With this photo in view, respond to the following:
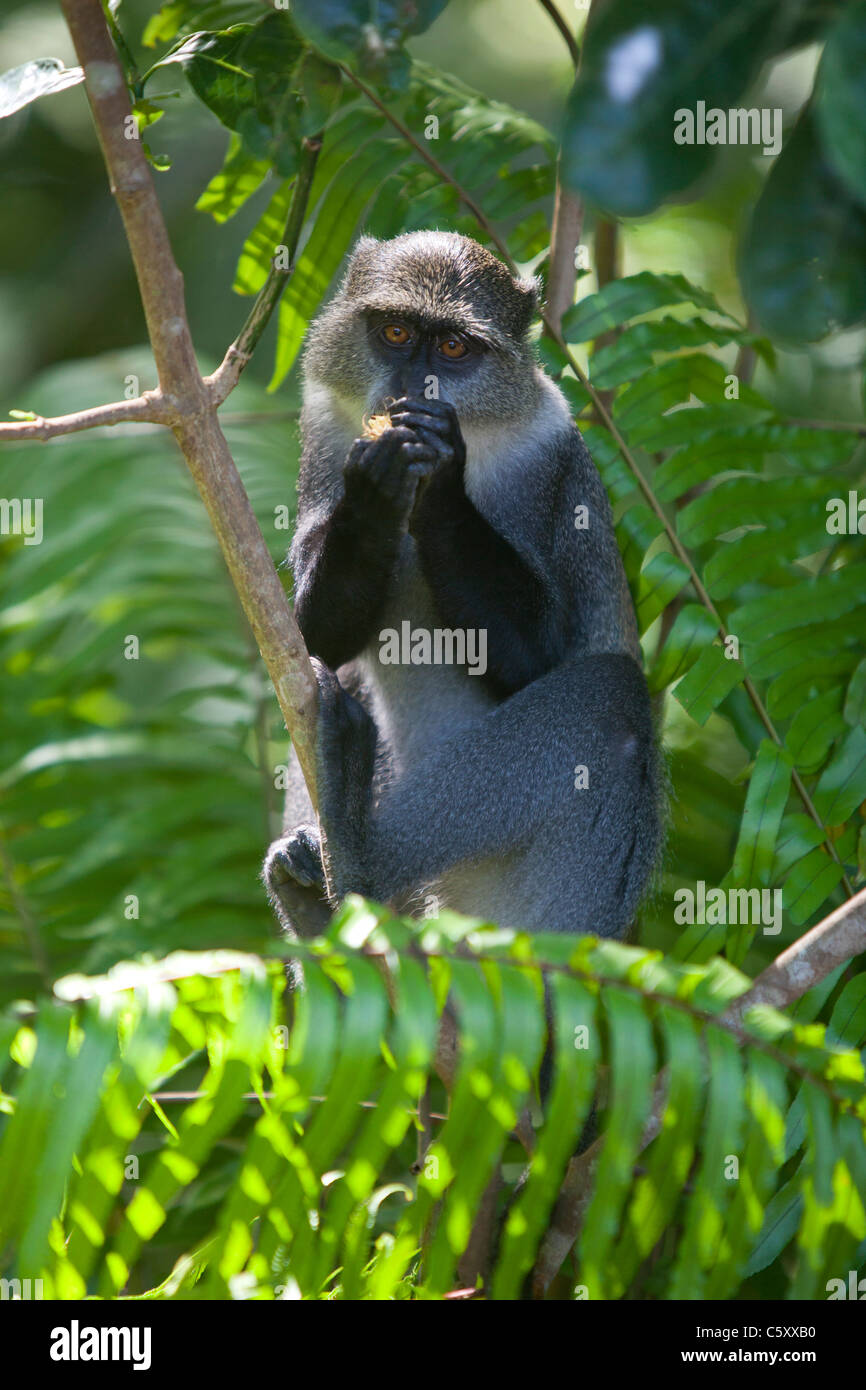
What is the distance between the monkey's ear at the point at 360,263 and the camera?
395cm

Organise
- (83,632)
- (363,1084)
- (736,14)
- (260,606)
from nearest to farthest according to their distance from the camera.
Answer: (363,1084)
(736,14)
(260,606)
(83,632)

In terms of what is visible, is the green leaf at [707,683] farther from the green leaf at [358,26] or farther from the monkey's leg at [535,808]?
the green leaf at [358,26]

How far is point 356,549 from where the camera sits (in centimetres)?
348

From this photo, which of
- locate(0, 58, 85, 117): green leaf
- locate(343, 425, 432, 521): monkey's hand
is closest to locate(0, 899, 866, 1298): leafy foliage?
locate(343, 425, 432, 521): monkey's hand

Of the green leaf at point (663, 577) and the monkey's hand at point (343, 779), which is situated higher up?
the green leaf at point (663, 577)

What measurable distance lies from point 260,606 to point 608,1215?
140 centimetres

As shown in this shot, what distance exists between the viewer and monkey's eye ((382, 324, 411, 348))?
12.5 feet

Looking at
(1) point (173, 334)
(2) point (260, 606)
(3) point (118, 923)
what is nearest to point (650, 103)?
(1) point (173, 334)

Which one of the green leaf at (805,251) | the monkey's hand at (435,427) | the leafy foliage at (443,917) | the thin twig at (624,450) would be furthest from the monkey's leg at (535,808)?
the green leaf at (805,251)

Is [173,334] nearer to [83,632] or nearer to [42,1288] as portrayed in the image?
[42,1288]

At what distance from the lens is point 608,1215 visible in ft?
6.79

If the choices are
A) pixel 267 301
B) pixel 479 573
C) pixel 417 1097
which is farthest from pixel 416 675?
pixel 417 1097

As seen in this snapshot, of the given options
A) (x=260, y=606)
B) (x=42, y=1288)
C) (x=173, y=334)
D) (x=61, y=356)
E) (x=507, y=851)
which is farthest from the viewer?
(x=61, y=356)

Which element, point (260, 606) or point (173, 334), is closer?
point (173, 334)
